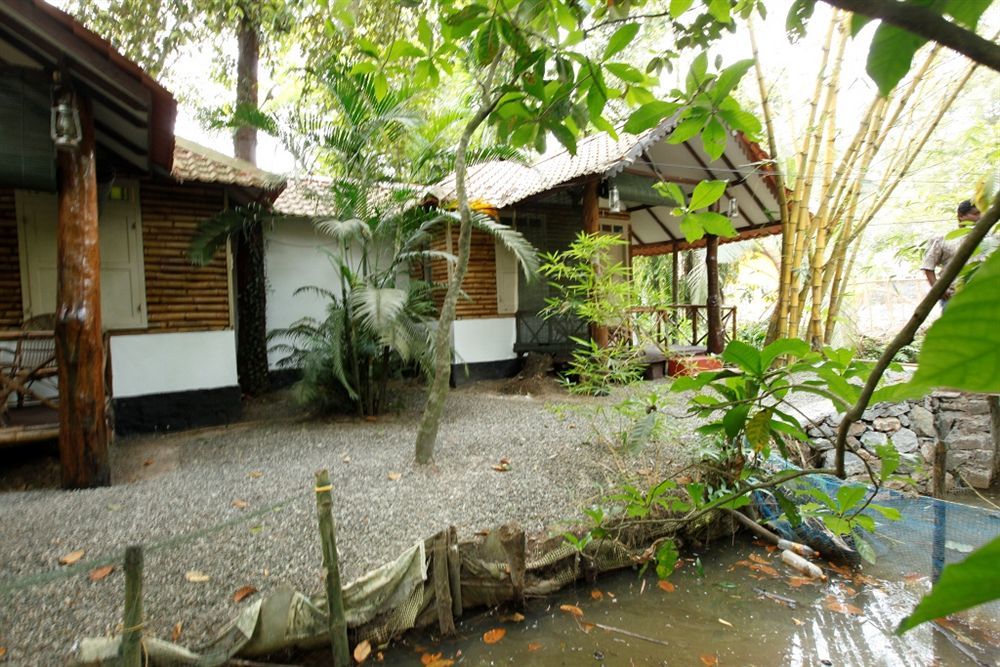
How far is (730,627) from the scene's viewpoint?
3.06m

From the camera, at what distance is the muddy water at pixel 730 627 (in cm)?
278

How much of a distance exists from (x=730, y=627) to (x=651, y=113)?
319 cm

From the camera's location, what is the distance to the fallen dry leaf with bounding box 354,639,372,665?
8.63 feet

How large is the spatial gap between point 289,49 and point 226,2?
2544mm

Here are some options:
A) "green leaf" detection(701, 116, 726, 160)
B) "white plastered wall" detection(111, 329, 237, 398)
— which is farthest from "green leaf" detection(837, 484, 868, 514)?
"white plastered wall" detection(111, 329, 237, 398)

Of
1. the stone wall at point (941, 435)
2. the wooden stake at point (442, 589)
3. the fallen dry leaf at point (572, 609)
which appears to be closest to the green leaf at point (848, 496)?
the wooden stake at point (442, 589)

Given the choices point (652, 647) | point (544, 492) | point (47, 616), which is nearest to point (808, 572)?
point (652, 647)

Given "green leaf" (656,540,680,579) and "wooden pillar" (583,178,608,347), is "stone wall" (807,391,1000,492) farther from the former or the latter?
"green leaf" (656,540,680,579)

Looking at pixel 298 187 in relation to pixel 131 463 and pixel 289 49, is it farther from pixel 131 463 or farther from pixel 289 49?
pixel 131 463

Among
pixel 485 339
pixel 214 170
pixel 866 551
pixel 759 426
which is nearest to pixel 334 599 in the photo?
pixel 759 426

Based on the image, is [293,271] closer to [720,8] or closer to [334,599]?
[334,599]

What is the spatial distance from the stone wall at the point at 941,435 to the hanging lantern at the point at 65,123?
647 centimetres

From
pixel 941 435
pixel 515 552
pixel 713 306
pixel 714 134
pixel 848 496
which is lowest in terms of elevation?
pixel 515 552

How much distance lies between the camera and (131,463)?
454cm
